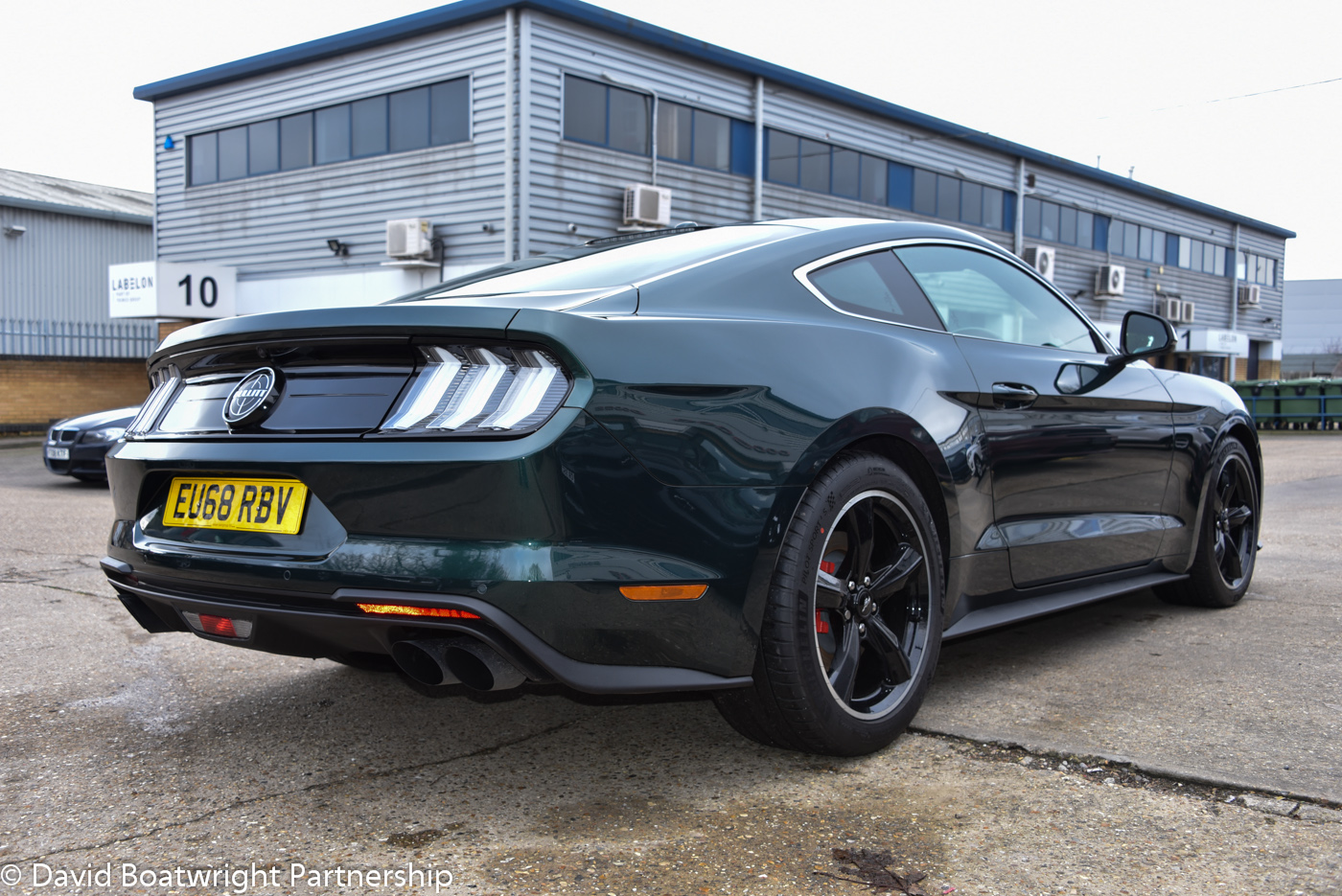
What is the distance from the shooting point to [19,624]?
4.31 metres

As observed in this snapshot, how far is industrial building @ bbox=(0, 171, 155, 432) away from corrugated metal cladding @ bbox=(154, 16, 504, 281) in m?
2.33

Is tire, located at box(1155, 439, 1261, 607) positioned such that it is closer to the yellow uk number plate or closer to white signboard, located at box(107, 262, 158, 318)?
the yellow uk number plate

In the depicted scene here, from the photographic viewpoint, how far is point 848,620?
2.72 m

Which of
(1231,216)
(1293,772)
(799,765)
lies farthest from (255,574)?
(1231,216)

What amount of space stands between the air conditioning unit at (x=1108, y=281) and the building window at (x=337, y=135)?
61.6ft

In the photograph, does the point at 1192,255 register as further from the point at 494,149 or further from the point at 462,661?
the point at 462,661

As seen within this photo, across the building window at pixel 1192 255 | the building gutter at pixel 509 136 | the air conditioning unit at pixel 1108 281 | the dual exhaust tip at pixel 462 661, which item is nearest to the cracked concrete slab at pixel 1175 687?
the dual exhaust tip at pixel 462 661

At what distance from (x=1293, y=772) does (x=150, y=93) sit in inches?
Answer: 914

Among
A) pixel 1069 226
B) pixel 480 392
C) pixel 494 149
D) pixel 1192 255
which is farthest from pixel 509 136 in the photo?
pixel 1192 255

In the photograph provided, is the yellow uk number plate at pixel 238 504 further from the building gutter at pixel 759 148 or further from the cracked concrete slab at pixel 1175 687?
the building gutter at pixel 759 148

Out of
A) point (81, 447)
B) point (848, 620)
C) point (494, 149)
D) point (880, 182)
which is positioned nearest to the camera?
point (848, 620)

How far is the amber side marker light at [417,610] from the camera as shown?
217 centimetres

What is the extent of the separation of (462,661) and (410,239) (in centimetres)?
1584

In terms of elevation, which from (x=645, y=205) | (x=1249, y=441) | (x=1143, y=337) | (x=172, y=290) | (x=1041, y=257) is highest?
(x=1041, y=257)
